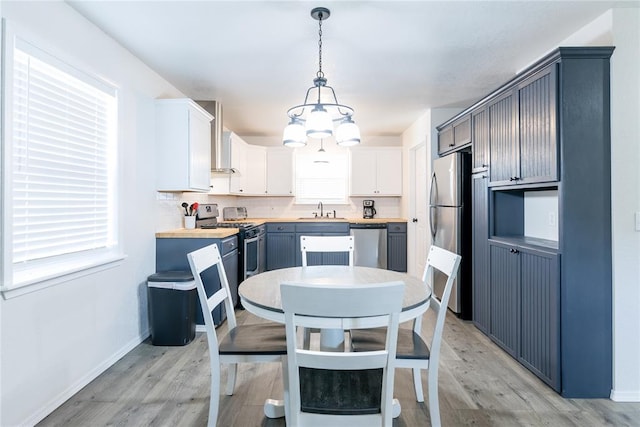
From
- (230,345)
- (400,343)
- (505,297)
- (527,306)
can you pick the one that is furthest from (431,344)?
(505,297)

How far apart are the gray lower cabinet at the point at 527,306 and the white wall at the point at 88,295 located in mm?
2993

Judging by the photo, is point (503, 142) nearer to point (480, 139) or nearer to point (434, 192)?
point (480, 139)

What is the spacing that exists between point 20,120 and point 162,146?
1385 mm

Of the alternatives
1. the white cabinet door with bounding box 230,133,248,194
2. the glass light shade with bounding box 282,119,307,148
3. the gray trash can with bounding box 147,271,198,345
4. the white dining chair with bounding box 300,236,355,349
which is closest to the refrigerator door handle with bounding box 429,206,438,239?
the white dining chair with bounding box 300,236,355,349

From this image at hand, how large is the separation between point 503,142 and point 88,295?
127 inches

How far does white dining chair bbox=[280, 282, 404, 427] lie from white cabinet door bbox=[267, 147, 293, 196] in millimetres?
4385

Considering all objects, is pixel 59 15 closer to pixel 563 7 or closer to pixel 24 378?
pixel 24 378

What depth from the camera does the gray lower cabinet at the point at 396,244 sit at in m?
5.27

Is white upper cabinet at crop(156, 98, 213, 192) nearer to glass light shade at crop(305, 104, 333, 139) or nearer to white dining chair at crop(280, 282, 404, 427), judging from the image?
glass light shade at crop(305, 104, 333, 139)

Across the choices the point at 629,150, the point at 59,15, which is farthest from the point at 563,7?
the point at 59,15

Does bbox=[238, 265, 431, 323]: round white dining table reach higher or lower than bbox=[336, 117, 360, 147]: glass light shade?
lower

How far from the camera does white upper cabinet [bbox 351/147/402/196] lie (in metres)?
5.61

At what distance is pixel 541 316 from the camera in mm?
2205

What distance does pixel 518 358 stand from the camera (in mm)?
2469
